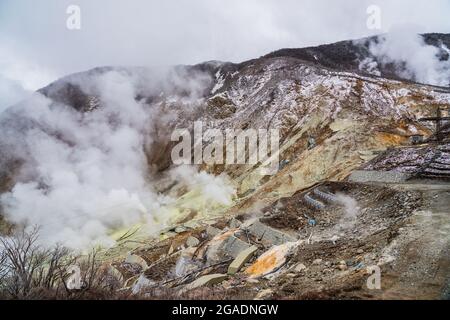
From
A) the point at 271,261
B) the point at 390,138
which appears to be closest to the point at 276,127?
the point at 390,138

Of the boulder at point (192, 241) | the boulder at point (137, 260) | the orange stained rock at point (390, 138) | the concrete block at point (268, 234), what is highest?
the orange stained rock at point (390, 138)

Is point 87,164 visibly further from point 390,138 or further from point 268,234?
point 268,234

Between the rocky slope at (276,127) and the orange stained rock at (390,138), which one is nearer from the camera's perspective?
the rocky slope at (276,127)

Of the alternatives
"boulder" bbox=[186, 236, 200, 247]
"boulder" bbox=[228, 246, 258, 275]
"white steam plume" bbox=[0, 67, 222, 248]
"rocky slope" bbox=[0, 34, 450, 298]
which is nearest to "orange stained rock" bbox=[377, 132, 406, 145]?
"rocky slope" bbox=[0, 34, 450, 298]

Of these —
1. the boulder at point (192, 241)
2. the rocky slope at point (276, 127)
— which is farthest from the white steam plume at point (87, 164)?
the boulder at point (192, 241)

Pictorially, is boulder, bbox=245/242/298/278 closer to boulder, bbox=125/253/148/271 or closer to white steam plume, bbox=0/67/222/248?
boulder, bbox=125/253/148/271

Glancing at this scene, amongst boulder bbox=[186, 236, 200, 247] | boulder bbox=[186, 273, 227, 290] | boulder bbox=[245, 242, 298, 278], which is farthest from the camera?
boulder bbox=[186, 236, 200, 247]

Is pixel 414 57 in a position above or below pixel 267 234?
above

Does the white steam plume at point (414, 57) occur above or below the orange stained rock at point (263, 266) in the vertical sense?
above

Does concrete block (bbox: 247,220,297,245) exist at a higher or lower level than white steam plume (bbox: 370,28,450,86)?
lower

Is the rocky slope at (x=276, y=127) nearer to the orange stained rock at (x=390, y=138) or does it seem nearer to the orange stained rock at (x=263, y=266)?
the orange stained rock at (x=390, y=138)

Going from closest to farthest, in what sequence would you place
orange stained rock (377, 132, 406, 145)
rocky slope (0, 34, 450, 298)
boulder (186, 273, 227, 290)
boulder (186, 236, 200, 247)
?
boulder (186, 273, 227, 290) < rocky slope (0, 34, 450, 298) < boulder (186, 236, 200, 247) < orange stained rock (377, 132, 406, 145)

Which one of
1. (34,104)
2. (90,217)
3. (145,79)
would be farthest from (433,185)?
(34,104)
